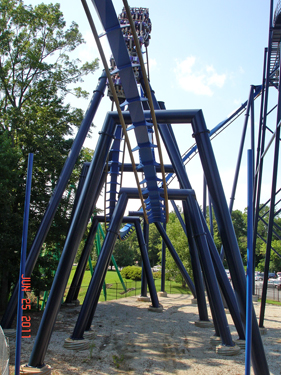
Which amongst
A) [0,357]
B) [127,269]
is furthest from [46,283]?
[127,269]

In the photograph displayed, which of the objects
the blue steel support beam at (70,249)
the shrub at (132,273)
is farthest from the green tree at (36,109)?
the shrub at (132,273)

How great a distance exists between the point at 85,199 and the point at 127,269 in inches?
1181

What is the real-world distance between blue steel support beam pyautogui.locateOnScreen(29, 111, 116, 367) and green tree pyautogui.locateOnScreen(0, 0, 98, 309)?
5630mm

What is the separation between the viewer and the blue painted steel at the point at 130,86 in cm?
577

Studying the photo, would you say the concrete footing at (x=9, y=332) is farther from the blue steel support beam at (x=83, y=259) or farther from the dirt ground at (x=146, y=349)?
the blue steel support beam at (x=83, y=259)

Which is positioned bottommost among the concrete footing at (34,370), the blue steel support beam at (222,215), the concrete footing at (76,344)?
the concrete footing at (34,370)

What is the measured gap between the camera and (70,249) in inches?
330

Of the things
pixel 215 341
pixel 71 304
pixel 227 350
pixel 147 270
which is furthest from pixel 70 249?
pixel 71 304

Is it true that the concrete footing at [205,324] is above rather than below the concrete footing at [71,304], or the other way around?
above

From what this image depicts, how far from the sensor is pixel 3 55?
17.7 m

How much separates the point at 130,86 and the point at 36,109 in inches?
486

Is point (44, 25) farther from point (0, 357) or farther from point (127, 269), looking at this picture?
point (127, 269)

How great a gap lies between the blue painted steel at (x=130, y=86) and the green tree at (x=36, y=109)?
22.3 feet

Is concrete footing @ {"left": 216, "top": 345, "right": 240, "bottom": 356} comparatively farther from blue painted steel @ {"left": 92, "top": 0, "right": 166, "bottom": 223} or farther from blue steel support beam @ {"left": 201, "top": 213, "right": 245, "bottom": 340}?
blue painted steel @ {"left": 92, "top": 0, "right": 166, "bottom": 223}
